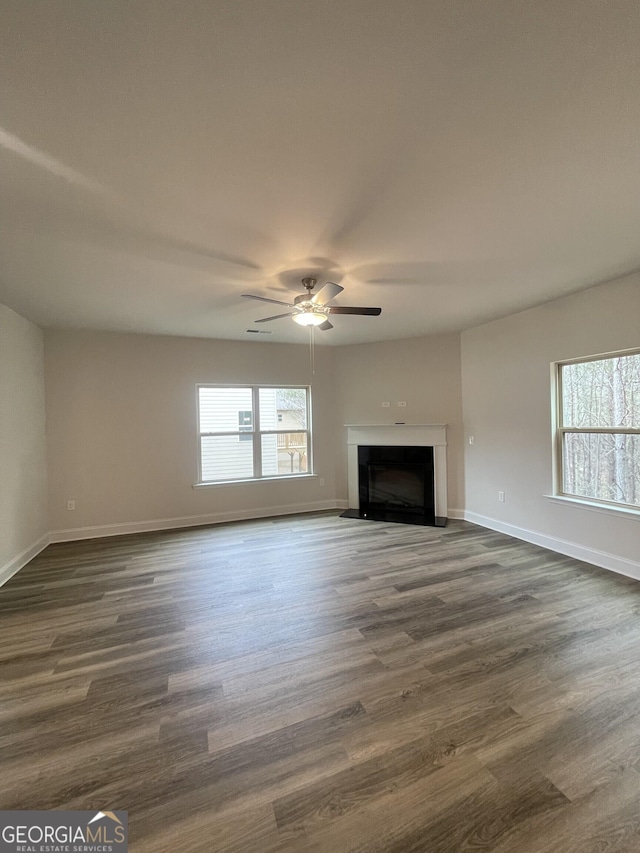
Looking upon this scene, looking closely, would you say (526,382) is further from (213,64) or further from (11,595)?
(11,595)

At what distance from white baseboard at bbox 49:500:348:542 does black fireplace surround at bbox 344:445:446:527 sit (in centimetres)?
53

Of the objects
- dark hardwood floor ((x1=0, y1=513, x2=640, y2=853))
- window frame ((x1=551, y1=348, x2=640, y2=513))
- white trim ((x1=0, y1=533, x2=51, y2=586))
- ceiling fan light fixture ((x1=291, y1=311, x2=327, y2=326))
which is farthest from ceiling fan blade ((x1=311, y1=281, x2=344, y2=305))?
white trim ((x1=0, y1=533, x2=51, y2=586))

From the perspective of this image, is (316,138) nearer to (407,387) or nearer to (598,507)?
(598,507)

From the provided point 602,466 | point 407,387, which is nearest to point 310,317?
point 407,387

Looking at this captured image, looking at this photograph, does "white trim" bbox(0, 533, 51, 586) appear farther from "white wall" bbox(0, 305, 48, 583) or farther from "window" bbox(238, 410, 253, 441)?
"window" bbox(238, 410, 253, 441)

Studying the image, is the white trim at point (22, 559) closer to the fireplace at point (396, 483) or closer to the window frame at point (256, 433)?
the window frame at point (256, 433)

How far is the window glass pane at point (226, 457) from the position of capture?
4980mm

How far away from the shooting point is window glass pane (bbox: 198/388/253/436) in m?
4.99

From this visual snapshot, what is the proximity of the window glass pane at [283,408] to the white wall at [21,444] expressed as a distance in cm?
273

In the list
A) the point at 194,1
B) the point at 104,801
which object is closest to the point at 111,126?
the point at 194,1

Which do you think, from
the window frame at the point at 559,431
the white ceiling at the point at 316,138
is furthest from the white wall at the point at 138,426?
the window frame at the point at 559,431

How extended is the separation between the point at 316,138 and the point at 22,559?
450 centimetres

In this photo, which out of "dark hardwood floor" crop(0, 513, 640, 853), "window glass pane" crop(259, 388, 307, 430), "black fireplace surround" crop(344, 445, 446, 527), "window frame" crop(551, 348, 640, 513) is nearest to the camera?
"dark hardwood floor" crop(0, 513, 640, 853)

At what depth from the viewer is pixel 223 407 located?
507 cm
